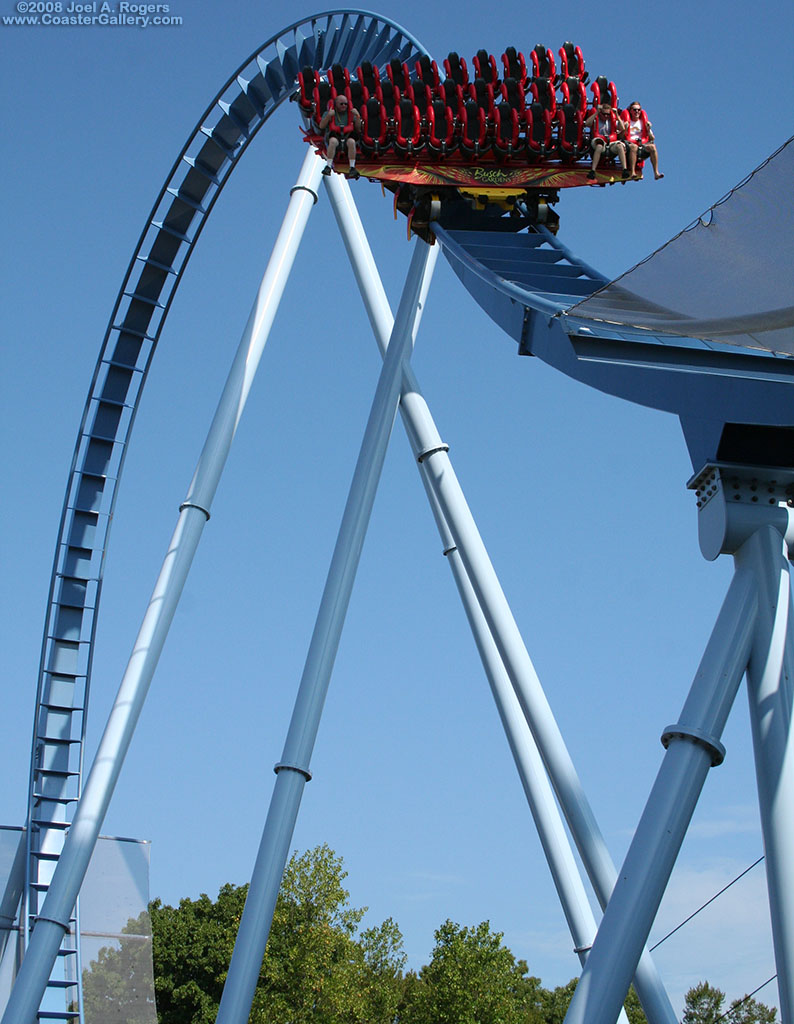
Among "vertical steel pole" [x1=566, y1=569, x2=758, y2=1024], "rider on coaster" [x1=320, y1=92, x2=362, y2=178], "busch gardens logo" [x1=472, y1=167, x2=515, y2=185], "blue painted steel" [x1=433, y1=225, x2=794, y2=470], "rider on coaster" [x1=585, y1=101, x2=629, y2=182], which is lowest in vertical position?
"vertical steel pole" [x1=566, y1=569, x2=758, y2=1024]

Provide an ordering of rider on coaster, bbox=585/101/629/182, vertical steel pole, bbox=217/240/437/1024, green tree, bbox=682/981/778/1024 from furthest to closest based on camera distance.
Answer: green tree, bbox=682/981/778/1024
rider on coaster, bbox=585/101/629/182
vertical steel pole, bbox=217/240/437/1024

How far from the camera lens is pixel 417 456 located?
9.70 metres

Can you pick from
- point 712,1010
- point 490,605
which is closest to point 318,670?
point 490,605

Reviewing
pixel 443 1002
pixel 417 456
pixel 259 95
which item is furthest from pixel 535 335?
pixel 443 1002

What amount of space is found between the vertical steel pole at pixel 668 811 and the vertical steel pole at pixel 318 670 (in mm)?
3686

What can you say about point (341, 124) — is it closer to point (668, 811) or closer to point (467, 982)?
point (668, 811)

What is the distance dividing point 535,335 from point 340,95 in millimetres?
4489

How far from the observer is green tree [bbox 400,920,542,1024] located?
60.6 ft

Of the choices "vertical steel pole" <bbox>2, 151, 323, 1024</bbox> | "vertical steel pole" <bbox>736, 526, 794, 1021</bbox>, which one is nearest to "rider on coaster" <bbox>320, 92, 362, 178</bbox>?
"vertical steel pole" <bbox>2, 151, 323, 1024</bbox>

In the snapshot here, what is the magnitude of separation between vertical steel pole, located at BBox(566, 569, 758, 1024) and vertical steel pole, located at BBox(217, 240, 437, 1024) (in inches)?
145

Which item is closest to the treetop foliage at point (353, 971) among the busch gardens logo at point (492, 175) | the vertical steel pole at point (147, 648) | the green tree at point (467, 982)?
the green tree at point (467, 982)

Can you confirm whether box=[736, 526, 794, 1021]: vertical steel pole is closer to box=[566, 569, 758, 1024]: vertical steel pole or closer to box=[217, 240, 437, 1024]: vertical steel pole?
box=[566, 569, 758, 1024]: vertical steel pole

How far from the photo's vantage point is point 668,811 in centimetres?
356

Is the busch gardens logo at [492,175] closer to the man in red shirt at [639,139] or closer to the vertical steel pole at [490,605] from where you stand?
the man in red shirt at [639,139]
